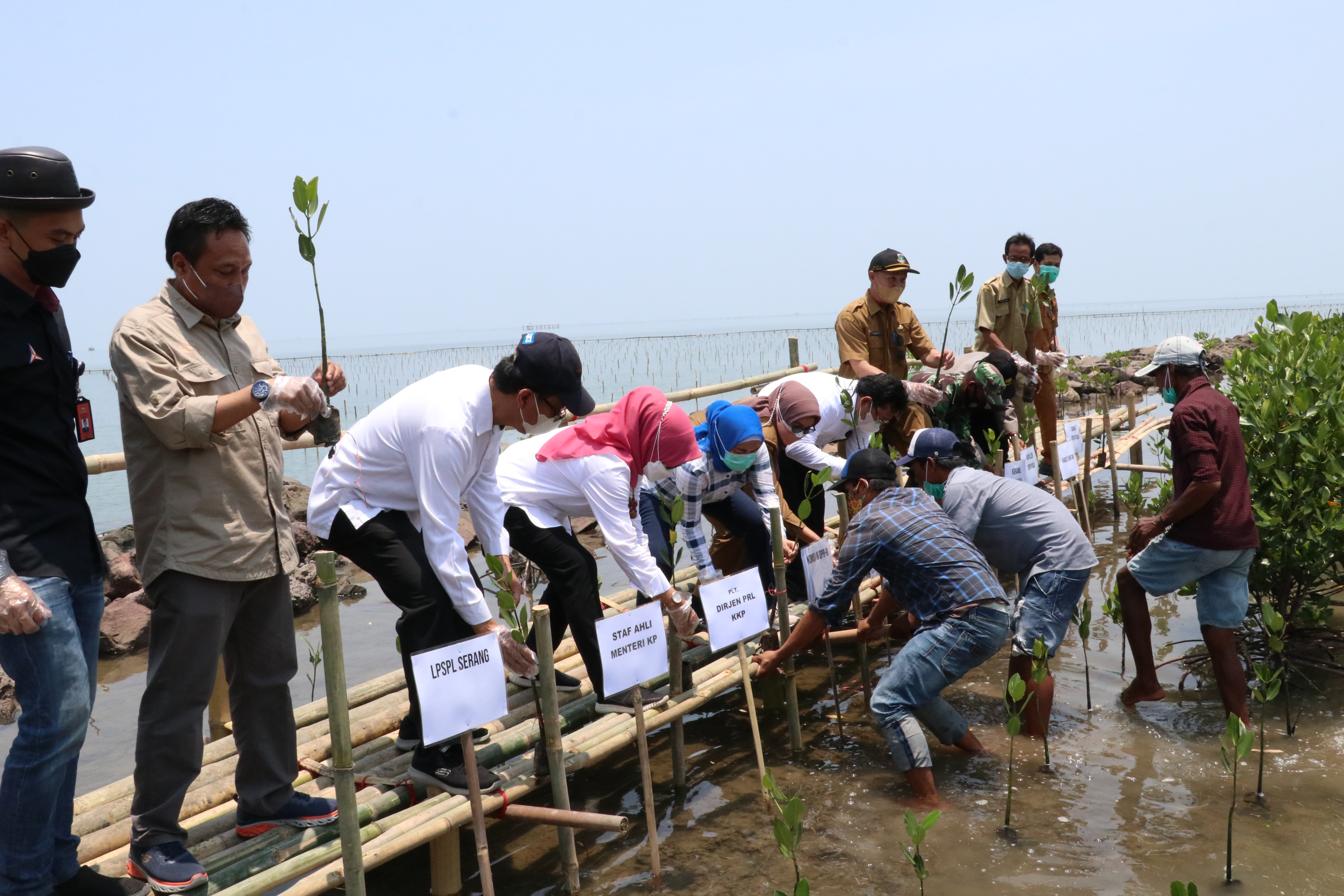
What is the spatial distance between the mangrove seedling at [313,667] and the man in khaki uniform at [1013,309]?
211 inches

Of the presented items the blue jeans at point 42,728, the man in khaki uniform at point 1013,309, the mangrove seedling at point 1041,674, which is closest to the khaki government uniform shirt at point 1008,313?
the man in khaki uniform at point 1013,309

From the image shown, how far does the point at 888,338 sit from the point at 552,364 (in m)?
4.18

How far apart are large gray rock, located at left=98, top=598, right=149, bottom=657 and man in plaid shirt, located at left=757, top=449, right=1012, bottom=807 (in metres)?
5.18

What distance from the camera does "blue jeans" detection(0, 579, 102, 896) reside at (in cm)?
241

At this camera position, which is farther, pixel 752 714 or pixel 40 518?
pixel 752 714

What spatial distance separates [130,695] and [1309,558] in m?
6.85

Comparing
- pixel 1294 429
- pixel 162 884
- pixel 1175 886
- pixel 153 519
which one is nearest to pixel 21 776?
pixel 162 884

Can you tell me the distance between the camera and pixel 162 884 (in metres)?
2.64

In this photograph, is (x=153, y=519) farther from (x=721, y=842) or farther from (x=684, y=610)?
(x=721, y=842)

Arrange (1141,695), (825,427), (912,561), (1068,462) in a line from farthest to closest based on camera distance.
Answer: (1068,462) → (825,427) → (1141,695) → (912,561)

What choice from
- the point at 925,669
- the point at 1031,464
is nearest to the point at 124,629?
the point at 925,669

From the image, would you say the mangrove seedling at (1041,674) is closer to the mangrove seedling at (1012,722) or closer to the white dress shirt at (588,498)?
the mangrove seedling at (1012,722)

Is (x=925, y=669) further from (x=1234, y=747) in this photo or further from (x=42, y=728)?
(x=42, y=728)

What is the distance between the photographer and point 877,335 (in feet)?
22.8
